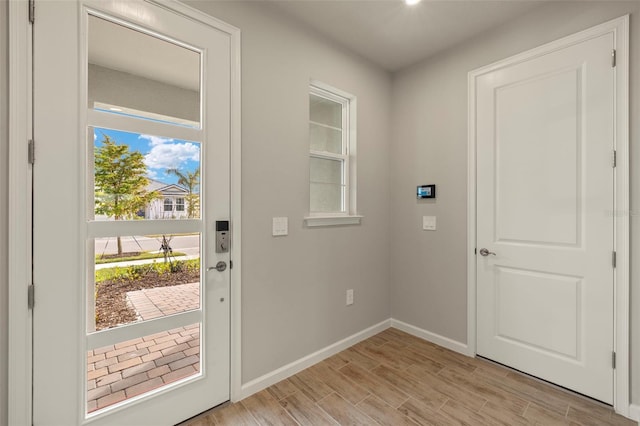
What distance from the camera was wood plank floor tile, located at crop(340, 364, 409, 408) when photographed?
1.92 metres

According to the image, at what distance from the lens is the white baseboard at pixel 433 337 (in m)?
2.51

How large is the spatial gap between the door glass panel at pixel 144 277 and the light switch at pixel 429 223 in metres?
2.08

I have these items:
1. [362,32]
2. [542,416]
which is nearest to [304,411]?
[542,416]

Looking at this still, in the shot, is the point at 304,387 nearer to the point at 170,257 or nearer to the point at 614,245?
the point at 170,257

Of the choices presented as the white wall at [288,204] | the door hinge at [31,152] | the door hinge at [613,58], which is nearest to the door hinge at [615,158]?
the door hinge at [613,58]

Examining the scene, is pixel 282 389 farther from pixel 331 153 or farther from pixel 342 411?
pixel 331 153

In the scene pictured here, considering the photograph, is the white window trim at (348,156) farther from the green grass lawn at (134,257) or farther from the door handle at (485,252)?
the green grass lawn at (134,257)

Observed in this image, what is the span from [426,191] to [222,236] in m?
1.95

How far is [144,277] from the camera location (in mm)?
1596

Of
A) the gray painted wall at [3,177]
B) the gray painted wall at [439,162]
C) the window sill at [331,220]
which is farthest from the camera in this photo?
the window sill at [331,220]

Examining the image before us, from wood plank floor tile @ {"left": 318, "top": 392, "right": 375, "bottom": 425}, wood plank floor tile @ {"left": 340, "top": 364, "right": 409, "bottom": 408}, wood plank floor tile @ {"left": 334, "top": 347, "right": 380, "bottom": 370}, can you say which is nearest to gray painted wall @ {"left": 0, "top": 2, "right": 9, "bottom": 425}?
wood plank floor tile @ {"left": 318, "top": 392, "right": 375, "bottom": 425}

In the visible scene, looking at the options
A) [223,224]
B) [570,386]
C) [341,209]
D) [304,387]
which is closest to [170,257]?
[223,224]

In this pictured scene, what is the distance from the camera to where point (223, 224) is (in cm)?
183

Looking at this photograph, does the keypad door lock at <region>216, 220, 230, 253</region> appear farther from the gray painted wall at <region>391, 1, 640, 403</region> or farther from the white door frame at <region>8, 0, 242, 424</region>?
the gray painted wall at <region>391, 1, 640, 403</region>
